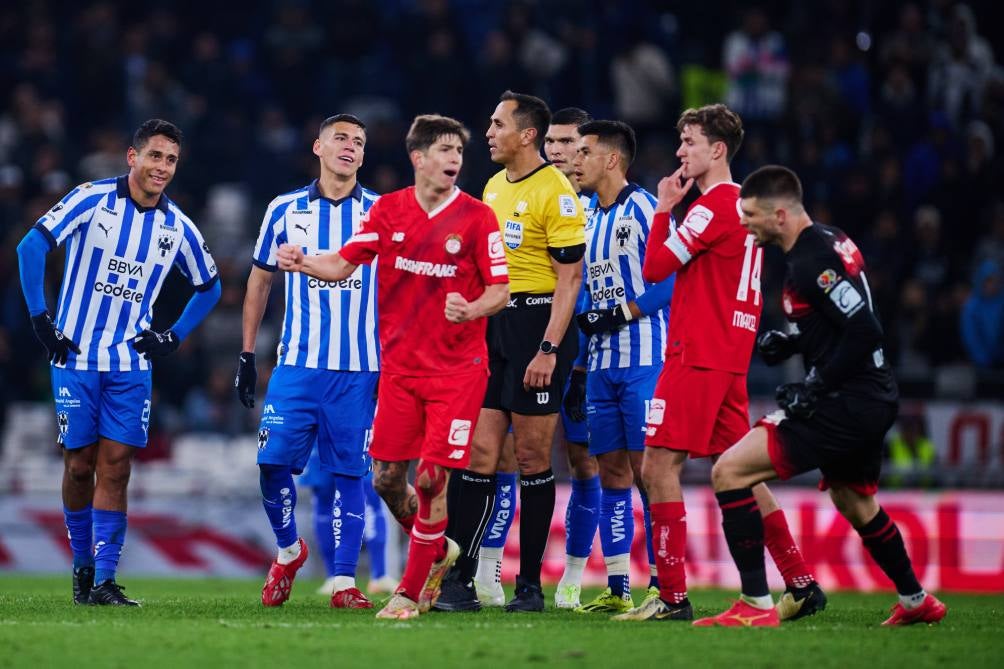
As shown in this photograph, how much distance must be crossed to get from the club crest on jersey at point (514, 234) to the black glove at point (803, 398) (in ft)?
6.44

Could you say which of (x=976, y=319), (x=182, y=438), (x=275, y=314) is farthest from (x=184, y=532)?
(x=976, y=319)

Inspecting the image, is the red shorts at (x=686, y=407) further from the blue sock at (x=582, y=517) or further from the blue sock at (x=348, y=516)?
the blue sock at (x=348, y=516)

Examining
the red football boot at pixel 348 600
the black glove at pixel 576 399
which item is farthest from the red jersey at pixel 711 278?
the red football boot at pixel 348 600

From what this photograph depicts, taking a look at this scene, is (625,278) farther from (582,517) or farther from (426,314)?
(426,314)

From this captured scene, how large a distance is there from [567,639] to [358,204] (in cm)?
345

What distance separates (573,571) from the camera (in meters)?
9.27

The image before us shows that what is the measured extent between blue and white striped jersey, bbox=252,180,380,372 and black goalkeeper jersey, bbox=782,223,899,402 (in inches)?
111

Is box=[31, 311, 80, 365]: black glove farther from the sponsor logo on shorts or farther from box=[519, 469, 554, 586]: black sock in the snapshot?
box=[519, 469, 554, 586]: black sock

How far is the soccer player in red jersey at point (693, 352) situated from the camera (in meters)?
7.93

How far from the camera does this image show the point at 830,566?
1384cm

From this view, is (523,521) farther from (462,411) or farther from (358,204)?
(358,204)

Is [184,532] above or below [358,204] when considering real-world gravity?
below

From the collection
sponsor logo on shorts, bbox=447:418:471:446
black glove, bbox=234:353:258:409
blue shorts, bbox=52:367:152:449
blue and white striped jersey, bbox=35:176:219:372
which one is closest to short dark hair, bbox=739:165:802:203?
sponsor logo on shorts, bbox=447:418:471:446

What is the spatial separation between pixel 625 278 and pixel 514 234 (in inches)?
35.6
